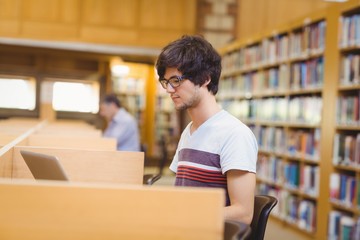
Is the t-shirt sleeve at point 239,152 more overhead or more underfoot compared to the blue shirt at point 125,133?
more overhead

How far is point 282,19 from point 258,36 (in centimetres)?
274

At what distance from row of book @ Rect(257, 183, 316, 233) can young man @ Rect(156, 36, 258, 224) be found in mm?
3257

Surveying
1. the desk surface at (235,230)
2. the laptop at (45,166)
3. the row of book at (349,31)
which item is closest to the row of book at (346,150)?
the row of book at (349,31)

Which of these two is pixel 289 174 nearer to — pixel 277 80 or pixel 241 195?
pixel 277 80

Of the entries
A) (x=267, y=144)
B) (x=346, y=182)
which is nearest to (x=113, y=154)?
(x=346, y=182)

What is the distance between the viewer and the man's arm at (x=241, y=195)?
1783 millimetres

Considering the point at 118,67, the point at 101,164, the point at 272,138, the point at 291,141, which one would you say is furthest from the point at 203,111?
the point at 118,67

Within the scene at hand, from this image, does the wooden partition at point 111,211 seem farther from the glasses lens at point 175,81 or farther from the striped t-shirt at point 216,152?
the glasses lens at point 175,81

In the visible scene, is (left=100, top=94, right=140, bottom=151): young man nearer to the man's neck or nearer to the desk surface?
the man's neck

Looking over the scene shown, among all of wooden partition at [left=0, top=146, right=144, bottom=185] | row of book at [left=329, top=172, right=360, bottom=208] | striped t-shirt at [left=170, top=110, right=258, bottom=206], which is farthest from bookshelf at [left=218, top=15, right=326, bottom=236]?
striped t-shirt at [left=170, top=110, right=258, bottom=206]

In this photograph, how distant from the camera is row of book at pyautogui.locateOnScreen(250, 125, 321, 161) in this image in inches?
198

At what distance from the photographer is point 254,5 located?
8.83 m

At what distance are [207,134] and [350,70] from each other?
9.22ft

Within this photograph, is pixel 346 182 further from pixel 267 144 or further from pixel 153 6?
pixel 153 6
